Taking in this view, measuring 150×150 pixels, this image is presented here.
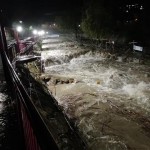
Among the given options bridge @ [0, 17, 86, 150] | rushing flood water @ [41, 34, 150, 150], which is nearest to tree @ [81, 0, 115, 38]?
rushing flood water @ [41, 34, 150, 150]

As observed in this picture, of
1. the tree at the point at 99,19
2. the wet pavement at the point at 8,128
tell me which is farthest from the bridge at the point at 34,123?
the tree at the point at 99,19

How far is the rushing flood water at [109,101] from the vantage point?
8.42 meters

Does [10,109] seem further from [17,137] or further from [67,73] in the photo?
[67,73]

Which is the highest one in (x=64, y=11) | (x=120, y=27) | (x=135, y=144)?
(x=64, y=11)

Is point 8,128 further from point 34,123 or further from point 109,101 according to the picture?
point 109,101

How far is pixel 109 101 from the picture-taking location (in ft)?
39.3

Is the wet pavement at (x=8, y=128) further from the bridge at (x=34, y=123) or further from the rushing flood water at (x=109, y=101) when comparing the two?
the rushing flood water at (x=109, y=101)

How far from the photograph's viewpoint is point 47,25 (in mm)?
122250

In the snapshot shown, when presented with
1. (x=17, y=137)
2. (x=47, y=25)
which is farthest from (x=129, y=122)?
(x=47, y=25)

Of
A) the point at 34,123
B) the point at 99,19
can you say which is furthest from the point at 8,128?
the point at 99,19

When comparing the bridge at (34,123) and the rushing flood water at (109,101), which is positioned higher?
the bridge at (34,123)

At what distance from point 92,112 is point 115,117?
1.24 meters

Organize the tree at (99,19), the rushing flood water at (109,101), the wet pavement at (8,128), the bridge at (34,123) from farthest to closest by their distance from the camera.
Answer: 1. the tree at (99,19)
2. the rushing flood water at (109,101)
3. the wet pavement at (8,128)
4. the bridge at (34,123)

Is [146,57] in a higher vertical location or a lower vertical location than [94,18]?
lower
